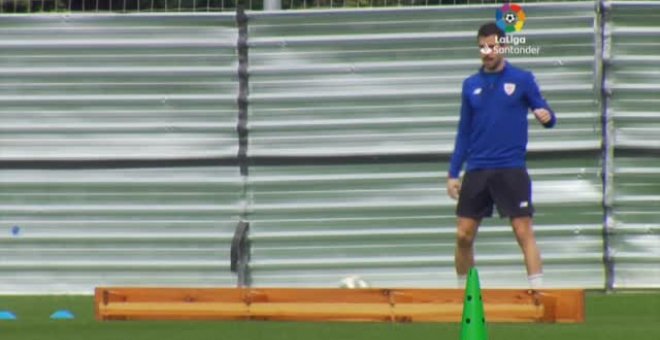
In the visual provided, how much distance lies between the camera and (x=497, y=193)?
12367mm

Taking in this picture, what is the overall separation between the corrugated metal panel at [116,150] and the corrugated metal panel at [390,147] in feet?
1.13

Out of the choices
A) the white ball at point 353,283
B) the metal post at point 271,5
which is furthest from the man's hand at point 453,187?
the metal post at point 271,5

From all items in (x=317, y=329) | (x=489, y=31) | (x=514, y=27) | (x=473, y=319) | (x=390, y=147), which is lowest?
(x=317, y=329)

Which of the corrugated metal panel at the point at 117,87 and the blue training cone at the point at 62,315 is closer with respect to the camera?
the blue training cone at the point at 62,315

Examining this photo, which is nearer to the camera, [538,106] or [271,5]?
[538,106]

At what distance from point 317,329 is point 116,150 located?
4.34 metres

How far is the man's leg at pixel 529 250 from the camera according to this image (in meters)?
12.2

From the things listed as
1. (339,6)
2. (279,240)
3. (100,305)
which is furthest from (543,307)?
(339,6)

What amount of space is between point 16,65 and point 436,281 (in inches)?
Result: 156

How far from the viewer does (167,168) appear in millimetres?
15211

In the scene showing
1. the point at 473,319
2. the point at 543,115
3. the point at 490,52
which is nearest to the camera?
the point at 473,319

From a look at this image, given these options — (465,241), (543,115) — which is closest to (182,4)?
(465,241)

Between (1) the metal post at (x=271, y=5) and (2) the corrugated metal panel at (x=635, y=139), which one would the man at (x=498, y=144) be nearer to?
(2) the corrugated metal panel at (x=635, y=139)

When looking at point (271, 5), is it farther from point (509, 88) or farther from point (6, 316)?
point (6, 316)
